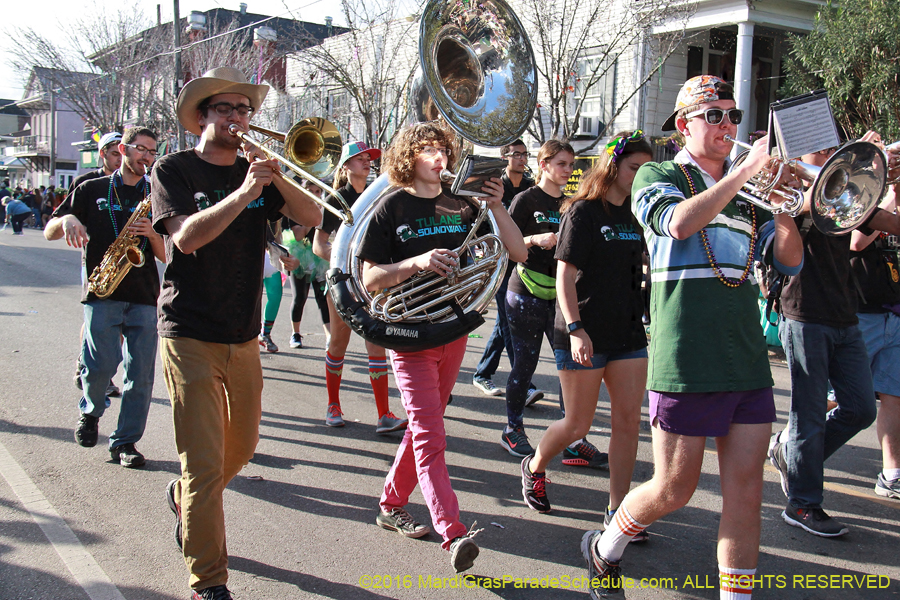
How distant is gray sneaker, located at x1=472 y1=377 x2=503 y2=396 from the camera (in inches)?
252

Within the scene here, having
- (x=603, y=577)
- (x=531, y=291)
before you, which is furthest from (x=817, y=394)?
(x=531, y=291)

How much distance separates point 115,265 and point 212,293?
1.96m

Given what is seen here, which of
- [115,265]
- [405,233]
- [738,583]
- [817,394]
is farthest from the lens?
[115,265]

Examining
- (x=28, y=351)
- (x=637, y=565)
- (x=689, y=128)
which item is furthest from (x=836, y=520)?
(x=28, y=351)

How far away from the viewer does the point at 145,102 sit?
28359 mm

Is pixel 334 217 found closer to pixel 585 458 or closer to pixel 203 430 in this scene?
pixel 585 458

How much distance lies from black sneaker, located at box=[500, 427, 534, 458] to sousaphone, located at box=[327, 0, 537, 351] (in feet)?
5.38

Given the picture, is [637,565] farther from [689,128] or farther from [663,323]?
[689,128]

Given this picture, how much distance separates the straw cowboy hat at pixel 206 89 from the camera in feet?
10.2

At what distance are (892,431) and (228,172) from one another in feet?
12.9

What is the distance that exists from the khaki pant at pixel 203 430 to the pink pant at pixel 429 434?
2.42 feet

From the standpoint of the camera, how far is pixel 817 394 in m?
3.85

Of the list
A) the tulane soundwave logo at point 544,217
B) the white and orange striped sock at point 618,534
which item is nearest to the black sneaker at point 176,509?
the white and orange striped sock at point 618,534

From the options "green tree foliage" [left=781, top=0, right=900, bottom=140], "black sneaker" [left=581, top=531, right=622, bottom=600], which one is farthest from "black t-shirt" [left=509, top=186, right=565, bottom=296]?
"green tree foliage" [left=781, top=0, right=900, bottom=140]
